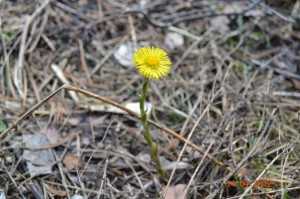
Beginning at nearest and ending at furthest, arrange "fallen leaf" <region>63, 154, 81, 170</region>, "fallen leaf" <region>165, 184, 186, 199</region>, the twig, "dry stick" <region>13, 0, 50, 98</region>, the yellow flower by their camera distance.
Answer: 1. the yellow flower
2. "fallen leaf" <region>165, 184, 186, 199</region>
3. "fallen leaf" <region>63, 154, 81, 170</region>
4. "dry stick" <region>13, 0, 50, 98</region>
5. the twig

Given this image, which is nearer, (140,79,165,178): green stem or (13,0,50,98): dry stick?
(140,79,165,178): green stem

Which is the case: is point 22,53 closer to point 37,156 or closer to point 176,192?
point 37,156

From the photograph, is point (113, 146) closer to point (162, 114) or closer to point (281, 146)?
point (162, 114)

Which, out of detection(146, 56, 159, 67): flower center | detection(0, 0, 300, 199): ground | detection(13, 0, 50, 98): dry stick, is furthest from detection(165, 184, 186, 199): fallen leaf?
detection(13, 0, 50, 98): dry stick

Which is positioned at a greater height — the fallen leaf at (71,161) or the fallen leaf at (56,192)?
the fallen leaf at (71,161)

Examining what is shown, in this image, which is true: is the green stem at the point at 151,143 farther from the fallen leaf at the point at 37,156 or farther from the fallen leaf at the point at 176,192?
the fallen leaf at the point at 37,156

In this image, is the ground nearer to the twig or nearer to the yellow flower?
the twig

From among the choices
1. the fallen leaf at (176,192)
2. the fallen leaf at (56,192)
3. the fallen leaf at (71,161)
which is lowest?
the fallen leaf at (176,192)

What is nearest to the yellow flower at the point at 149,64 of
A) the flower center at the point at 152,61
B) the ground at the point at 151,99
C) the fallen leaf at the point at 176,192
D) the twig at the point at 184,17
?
the flower center at the point at 152,61
